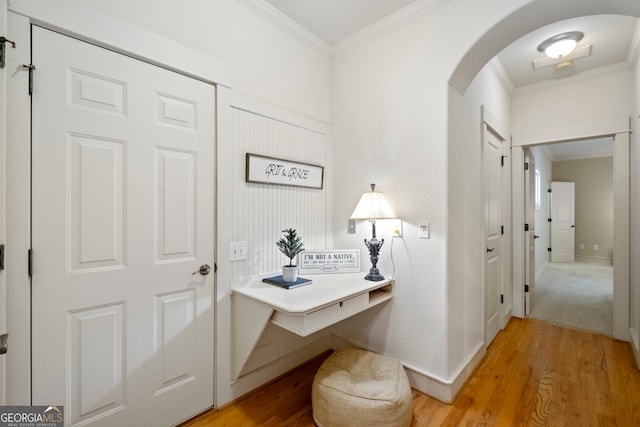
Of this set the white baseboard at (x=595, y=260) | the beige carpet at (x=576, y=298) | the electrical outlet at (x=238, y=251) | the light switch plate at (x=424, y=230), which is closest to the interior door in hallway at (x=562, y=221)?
the white baseboard at (x=595, y=260)

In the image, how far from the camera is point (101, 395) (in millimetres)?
1380

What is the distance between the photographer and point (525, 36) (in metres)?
2.33

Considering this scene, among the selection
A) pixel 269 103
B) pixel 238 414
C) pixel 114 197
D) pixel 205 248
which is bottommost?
pixel 238 414

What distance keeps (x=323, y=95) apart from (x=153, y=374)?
233 cm

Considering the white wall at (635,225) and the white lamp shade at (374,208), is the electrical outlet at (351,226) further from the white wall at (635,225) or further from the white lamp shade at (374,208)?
the white wall at (635,225)

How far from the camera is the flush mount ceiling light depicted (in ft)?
7.54

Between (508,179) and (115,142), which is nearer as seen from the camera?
(115,142)

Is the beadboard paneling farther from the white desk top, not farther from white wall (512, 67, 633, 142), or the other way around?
white wall (512, 67, 633, 142)

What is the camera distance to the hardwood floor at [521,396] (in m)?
1.70

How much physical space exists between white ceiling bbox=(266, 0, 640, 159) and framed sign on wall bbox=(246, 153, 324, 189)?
1082 millimetres

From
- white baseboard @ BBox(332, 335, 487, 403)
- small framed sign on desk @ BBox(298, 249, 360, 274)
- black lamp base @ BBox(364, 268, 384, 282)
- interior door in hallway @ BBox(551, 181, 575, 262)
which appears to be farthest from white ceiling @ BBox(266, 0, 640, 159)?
interior door in hallway @ BBox(551, 181, 575, 262)

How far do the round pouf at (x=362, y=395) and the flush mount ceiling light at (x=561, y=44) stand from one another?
2829 millimetres

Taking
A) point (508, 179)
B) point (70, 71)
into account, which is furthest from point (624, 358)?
point (70, 71)

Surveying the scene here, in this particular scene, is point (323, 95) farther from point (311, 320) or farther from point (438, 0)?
point (311, 320)
